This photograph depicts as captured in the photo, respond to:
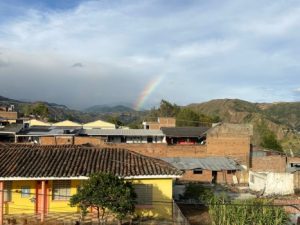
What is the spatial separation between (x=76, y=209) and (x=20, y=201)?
9.56 feet

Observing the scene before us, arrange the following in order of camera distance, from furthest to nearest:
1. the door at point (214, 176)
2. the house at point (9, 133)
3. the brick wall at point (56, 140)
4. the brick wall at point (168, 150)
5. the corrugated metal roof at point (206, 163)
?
the house at point (9, 133) < the brick wall at point (168, 150) < the brick wall at point (56, 140) < the corrugated metal roof at point (206, 163) < the door at point (214, 176)

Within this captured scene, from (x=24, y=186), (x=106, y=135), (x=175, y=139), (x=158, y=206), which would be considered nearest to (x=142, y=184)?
(x=158, y=206)

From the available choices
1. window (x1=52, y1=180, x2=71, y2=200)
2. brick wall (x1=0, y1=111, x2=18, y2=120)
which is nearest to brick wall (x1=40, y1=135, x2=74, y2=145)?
window (x1=52, y1=180, x2=71, y2=200)

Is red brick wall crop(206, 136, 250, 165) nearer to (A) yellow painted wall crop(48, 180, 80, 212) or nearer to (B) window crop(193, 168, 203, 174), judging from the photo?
(B) window crop(193, 168, 203, 174)

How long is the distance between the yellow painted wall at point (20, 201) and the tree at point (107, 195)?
4.38 metres

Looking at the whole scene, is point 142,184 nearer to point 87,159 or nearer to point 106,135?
point 87,159

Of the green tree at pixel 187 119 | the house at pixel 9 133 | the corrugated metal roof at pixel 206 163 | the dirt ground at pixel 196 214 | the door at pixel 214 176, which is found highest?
the green tree at pixel 187 119

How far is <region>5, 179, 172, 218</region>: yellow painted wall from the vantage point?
73.4 feet

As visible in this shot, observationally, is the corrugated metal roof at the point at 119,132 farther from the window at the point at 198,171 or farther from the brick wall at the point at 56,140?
the window at the point at 198,171

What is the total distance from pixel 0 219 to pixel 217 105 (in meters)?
165

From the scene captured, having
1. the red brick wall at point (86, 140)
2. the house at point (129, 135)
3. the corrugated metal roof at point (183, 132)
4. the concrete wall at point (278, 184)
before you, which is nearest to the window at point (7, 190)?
the concrete wall at point (278, 184)

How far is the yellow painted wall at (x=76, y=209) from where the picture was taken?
22.4m

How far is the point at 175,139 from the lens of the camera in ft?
203

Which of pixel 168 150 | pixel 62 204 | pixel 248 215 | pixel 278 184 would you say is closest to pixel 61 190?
pixel 62 204
